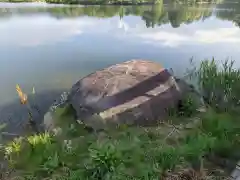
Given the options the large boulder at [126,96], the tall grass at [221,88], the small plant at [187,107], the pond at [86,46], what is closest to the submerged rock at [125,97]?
the large boulder at [126,96]

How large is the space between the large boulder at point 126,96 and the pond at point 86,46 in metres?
1.42

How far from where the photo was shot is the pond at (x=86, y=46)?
821 cm

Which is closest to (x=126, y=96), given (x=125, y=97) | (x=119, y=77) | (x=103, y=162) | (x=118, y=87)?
(x=125, y=97)

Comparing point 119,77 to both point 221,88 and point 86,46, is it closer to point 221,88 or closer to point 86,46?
point 221,88

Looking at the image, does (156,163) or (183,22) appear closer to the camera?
(156,163)

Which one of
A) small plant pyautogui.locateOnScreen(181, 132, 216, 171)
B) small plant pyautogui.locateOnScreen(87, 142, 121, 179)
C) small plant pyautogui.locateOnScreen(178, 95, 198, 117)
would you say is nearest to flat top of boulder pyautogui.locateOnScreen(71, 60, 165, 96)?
small plant pyautogui.locateOnScreen(178, 95, 198, 117)

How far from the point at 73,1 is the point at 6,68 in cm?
2279

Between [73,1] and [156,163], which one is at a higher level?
[73,1]

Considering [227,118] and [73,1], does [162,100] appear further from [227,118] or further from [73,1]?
[73,1]

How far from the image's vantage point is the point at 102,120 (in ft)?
16.3

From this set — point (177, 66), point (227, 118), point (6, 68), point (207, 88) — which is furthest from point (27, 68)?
point (227, 118)

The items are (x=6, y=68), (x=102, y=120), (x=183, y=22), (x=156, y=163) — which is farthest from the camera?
(x=183, y=22)

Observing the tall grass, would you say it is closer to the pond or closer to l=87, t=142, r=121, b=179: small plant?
the pond

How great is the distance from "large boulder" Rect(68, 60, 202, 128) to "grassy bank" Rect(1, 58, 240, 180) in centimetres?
29
